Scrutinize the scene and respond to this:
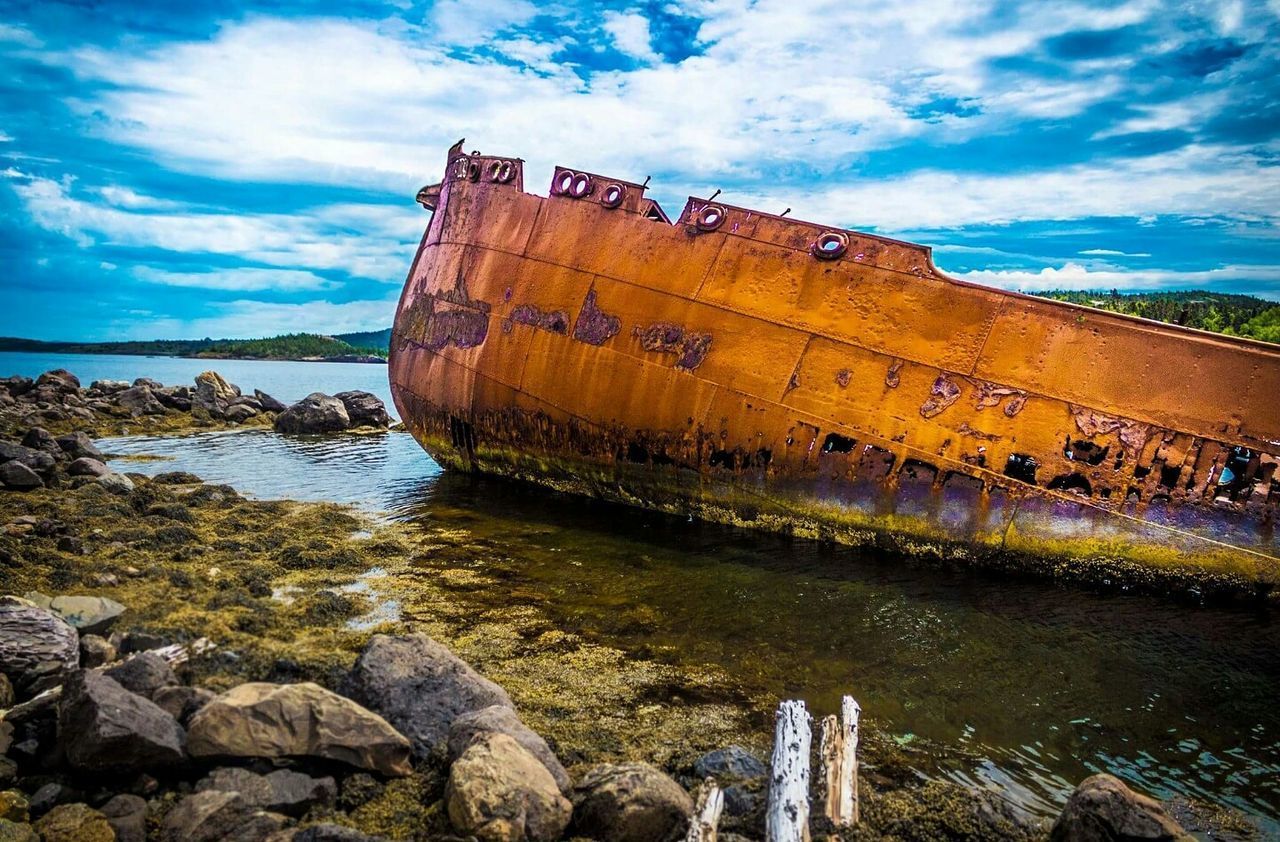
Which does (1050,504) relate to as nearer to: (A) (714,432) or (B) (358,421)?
(A) (714,432)

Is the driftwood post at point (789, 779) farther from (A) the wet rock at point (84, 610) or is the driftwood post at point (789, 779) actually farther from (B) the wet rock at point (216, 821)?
(A) the wet rock at point (84, 610)

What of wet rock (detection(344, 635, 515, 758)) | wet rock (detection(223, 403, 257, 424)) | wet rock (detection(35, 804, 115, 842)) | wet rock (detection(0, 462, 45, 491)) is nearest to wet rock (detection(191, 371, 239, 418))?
wet rock (detection(223, 403, 257, 424))

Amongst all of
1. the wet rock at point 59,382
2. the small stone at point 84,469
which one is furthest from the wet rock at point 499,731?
the wet rock at point 59,382

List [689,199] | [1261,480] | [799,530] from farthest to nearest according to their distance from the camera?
1. [689,199]
2. [799,530]
3. [1261,480]

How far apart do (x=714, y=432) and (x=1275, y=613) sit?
5222 mm

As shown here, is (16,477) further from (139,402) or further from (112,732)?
(139,402)

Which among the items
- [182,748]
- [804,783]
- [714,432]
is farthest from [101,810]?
[714,432]

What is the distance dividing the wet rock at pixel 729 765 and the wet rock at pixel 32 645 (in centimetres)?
321

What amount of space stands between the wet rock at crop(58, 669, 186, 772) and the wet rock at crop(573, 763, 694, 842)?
1.71m

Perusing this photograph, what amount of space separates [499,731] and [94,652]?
8.30ft

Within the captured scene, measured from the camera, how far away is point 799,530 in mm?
7938

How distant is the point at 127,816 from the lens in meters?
2.86

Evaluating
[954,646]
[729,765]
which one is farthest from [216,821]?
[954,646]

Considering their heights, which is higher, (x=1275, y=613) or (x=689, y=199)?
(x=689, y=199)
